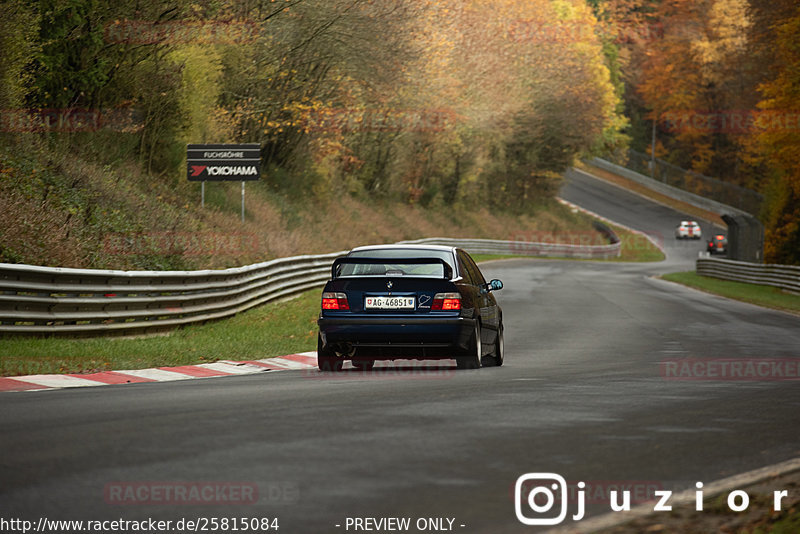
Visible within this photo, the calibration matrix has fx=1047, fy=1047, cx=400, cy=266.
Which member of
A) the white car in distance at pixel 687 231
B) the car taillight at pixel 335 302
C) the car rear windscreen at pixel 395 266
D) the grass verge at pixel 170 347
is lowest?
the grass verge at pixel 170 347

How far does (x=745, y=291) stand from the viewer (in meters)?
39.0

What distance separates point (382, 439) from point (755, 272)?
127ft

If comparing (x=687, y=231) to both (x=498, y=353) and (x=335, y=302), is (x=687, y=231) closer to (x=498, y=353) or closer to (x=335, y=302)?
(x=498, y=353)

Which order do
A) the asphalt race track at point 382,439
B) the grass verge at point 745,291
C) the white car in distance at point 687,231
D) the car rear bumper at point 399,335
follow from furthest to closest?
the white car in distance at point 687,231, the grass verge at point 745,291, the car rear bumper at point 399,335, the asphalt race track at point 382,439

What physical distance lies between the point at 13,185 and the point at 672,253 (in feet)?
205

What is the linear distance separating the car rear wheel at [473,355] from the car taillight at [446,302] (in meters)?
0.52

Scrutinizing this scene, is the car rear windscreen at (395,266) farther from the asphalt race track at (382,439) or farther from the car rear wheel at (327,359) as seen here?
the asphalt race track at (382,439)

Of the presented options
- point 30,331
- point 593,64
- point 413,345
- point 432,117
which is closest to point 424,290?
point 413,345

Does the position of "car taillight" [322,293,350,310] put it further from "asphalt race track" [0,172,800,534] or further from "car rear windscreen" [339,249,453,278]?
"asphalt race track" [0,172,800,534]

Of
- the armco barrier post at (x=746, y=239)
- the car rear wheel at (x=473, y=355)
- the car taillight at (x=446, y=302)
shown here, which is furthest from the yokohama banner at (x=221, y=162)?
the armco barrier post at (x=746, y=239)

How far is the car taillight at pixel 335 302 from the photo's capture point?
12.9 meters

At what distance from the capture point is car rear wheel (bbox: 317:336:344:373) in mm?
13281

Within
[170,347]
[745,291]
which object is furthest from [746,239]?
[170,347]

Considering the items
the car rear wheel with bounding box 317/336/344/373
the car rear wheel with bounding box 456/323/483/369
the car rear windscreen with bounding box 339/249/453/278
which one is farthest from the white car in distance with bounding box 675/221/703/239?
the car rear windscreen with bounding box 339/249/453/278
